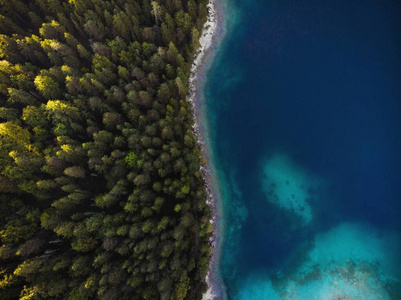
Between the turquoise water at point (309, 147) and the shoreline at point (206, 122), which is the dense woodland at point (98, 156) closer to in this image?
the shoreline at point (206, 122)

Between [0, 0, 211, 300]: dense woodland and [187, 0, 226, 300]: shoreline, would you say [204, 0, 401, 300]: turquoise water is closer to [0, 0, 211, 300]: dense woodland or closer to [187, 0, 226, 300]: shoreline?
[187, 0, 226, 300]: shoreline

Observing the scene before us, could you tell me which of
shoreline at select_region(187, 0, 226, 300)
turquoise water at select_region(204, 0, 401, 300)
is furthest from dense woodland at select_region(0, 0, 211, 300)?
turquoise water at select_region(204, 0, 401, 300)

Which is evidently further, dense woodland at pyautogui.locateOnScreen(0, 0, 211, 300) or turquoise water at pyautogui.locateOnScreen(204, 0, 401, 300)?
turquoise water at pyautogui.locateOnScreen(204, 0, 401, 300)

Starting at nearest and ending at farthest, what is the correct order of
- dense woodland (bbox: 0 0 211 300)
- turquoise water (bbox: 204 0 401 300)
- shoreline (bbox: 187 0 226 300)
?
dense woodland (bbox: 0 0 211 300) → shoreline (bbox: 187 0 226 300) → turquoise water (bbox: 204 0 401 300)

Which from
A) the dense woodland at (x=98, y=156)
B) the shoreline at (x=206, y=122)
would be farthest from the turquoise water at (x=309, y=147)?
the dense woodland at (x=98, y=156)

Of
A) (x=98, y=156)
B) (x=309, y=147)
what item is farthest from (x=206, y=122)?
(x=309, y=147)

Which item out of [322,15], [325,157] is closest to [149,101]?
[325,157]
